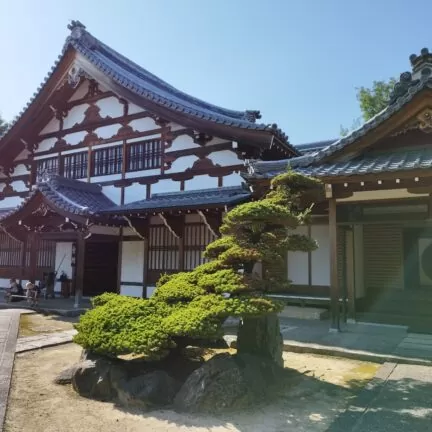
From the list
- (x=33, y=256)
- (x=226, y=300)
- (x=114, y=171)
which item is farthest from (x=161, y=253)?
(x=226, y=300)

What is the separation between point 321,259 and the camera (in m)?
11.4

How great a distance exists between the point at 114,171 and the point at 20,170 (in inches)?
226

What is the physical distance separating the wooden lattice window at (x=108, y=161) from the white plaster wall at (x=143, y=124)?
976mm

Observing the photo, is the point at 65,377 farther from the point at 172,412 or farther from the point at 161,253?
the point at 161,253

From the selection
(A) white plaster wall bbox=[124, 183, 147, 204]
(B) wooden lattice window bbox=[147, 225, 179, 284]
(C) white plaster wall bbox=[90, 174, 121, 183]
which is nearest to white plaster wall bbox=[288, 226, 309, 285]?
(B) wooden lattice window bbox=[147, 225, 179, 284]

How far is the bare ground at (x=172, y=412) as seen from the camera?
4289 mm

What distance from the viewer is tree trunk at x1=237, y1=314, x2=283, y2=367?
570 cm

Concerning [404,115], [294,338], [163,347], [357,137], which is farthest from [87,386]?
[404,115]

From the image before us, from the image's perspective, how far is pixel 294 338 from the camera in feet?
26.8

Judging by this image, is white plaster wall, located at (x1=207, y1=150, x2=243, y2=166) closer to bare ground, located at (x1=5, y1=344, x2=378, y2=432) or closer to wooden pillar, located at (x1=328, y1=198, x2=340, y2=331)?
wooden pillar, located at (x1=328, y1=198, x2=340, y2=331)

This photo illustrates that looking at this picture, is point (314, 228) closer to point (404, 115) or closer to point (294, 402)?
point (404, 115)

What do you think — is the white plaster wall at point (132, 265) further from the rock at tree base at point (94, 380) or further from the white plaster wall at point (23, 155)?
the rock at tree base at point (94, 380)

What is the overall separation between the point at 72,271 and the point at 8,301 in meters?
2.41

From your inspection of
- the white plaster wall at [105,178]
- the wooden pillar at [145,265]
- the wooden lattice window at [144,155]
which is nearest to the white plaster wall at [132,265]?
the wooden pillar at [145,265]
